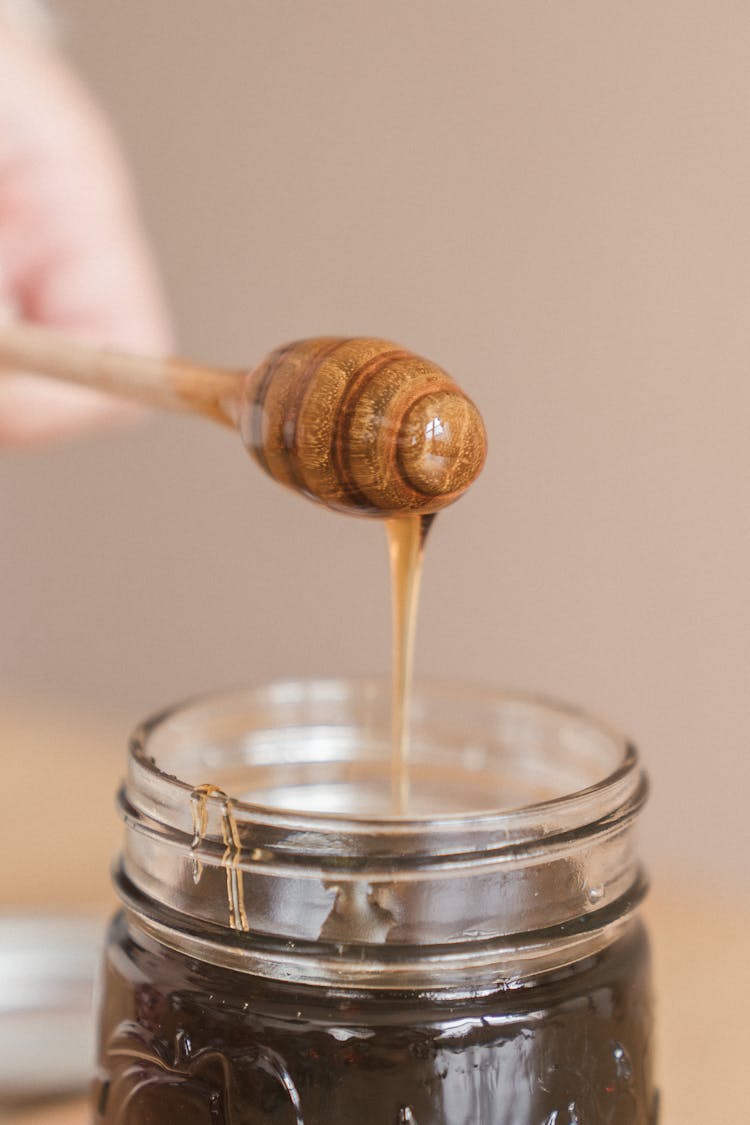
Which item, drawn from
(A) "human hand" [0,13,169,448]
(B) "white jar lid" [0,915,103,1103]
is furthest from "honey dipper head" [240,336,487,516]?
(A) "human hand" [0,13,169,448]

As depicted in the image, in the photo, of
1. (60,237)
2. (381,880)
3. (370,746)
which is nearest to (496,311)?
(60,237)

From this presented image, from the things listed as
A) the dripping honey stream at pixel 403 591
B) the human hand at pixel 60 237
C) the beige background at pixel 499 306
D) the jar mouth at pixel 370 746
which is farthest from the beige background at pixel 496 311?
the dripping honey stream at pixel 403 591

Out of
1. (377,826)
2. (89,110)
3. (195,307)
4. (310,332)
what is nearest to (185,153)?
(195,307)

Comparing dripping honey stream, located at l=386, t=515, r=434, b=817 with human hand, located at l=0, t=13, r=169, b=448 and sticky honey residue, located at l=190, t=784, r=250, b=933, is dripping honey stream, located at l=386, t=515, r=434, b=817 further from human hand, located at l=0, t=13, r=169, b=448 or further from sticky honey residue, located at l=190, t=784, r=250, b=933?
human hand, located at l=0, t=13, r=169, b=448

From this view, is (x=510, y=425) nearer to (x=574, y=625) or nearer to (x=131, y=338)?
(x=574, y=625)

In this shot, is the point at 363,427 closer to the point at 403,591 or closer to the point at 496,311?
the point at 403,591

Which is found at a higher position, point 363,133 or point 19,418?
point 363,133

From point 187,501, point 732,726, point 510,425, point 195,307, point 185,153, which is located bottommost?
point 732,726
